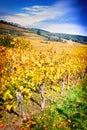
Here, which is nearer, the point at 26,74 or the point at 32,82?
the point at 26,74

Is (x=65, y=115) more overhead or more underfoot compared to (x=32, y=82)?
more underfoot

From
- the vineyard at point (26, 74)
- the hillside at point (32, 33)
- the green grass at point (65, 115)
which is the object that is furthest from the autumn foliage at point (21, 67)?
the green grass at point (65, 115)

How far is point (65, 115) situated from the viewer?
9.75 meters

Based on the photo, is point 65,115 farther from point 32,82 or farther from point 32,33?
point 32,33

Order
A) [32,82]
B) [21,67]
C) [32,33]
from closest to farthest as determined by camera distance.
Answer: [32,33]
[21,67]
[32,82]

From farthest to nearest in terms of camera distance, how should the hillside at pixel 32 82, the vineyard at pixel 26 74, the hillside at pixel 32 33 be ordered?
the vineyard at pixel 26 74 → the hillside at pixel 32 82 → the hillside at pixel 32 33

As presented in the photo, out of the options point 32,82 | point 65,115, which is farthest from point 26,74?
point 65,115

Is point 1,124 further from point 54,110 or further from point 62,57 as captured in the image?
point 62,57

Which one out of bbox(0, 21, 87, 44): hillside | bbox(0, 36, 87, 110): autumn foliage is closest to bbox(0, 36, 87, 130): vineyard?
bbox(0, 36, 87, 110): autumn foliage

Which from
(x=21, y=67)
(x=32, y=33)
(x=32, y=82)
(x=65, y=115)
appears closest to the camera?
(x=32, y=33)

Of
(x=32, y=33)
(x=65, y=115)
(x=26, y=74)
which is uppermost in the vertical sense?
(x=32, y=33)

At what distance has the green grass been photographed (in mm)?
8586

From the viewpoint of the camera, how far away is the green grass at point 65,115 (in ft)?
28.2

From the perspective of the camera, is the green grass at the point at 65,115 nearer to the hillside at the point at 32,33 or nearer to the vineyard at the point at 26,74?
the vineyard at the point at 26,74
